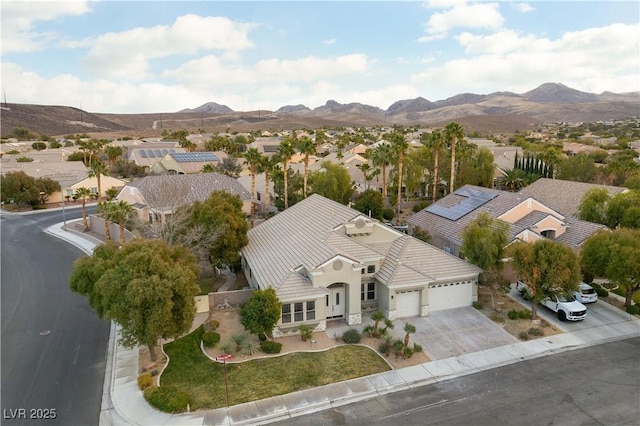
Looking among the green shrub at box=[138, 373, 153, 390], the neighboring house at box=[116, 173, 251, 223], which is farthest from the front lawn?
the neighboring house at box=[116, 173, 251, 223]

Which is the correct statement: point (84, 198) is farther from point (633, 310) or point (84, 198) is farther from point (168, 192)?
point (633, 310)

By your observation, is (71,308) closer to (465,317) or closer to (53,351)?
(53,351)

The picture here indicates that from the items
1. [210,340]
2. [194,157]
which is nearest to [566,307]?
[210,340]

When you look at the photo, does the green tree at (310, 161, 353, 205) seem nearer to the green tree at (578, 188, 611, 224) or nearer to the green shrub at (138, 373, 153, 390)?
the green tree at (578, 188, 611, 224)

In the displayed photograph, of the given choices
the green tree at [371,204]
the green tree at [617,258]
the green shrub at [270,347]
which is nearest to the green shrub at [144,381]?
the green shrub at [270,347]

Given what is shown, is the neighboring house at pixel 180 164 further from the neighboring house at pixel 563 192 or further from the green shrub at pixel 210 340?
the green shrub at pixel 210 340

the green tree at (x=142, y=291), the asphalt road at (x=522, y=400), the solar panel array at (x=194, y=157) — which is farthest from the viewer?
the solar panel array at (x=194, y=157)
